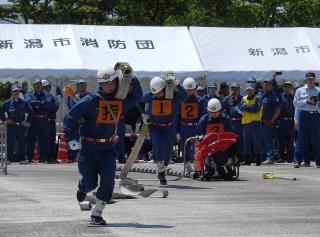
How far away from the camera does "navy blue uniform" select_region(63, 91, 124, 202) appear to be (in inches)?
534

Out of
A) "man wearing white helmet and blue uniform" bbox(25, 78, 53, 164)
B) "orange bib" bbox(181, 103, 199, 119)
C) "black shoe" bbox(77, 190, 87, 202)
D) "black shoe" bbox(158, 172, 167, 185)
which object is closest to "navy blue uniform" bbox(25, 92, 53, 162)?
"man wearing white helmet and blue uniform" bbox(25, 78, 53, 164)

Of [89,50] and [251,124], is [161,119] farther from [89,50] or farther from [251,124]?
[89,50]

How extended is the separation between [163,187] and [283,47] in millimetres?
13363

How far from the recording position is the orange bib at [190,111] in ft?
84.9

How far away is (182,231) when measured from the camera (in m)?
12.5

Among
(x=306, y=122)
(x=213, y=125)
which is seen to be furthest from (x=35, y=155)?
(x=213, y=125)

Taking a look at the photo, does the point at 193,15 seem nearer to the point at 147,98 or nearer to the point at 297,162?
the point at 297,162

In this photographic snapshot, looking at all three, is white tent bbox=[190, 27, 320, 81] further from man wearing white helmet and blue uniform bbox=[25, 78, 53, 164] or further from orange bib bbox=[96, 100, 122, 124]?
orange bib bbox=[96, 100, 122, 124]

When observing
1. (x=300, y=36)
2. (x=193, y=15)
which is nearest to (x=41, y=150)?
(x=300, y=36)

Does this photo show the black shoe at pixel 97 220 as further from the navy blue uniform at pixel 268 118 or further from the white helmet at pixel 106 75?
the navy blue uniform at pixel 268 118

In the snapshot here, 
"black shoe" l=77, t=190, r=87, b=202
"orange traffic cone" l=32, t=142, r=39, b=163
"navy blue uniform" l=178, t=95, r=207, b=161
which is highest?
"navy blue uniform" l=178, t=95, r=207, b=161

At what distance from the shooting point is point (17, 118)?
28156 mm

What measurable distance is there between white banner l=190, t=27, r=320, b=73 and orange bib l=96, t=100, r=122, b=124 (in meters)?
16.8

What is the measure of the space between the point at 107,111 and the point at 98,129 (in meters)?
0.26
